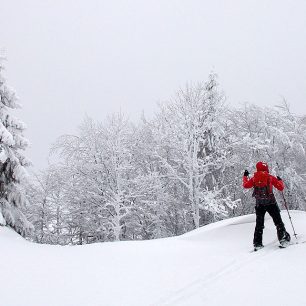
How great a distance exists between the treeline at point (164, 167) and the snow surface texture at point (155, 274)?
46.6ft

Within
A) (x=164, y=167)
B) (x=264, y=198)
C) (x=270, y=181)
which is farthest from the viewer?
(x=164, y=167)

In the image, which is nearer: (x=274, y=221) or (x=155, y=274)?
(x=155, y=274)

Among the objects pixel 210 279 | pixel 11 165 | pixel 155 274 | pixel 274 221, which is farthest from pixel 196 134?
pixel 210 279

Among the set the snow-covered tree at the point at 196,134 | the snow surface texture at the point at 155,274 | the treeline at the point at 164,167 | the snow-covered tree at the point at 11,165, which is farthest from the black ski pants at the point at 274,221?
the treeline at the point at 164,167

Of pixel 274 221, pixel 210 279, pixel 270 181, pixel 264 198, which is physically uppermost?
pixel 270 181

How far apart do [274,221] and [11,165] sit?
11.4m

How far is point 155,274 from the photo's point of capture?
543 cm

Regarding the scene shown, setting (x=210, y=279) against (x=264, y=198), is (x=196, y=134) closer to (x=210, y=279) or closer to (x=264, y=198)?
(x=264, y=198)

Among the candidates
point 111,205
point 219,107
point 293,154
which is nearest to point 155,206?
point 111,205

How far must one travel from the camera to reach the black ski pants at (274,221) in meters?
7.53

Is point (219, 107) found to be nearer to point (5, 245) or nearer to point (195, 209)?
point (195, 209)

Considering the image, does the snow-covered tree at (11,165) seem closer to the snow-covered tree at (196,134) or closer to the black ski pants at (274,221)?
the snow-covered tree at (196,134)

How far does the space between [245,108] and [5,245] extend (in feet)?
77.9

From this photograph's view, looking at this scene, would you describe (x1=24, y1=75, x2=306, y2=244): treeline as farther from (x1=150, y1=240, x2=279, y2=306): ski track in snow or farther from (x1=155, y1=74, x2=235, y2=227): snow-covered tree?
(x1=150, y1=240, x2=279, y2=306): ski track in snow
